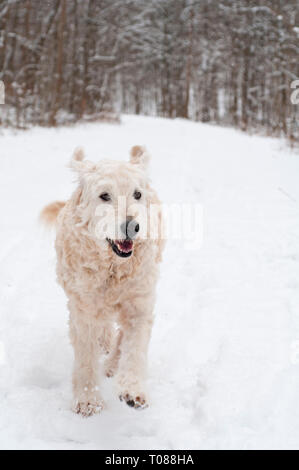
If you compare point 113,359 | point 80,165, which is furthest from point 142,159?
point 113,359

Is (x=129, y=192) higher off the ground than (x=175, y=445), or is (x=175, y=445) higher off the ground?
(x=129, y=192)

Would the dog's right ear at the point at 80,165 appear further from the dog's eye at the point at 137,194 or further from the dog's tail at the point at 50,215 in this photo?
the dog's tail at the point at 50,215

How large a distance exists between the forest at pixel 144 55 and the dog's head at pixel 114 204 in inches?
449

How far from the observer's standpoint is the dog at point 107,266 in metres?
2.67

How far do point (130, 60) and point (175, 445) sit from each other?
3305 cm

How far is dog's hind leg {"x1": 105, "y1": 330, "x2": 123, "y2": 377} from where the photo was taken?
3428 millimetres

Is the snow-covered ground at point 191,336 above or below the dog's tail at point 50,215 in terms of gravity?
below

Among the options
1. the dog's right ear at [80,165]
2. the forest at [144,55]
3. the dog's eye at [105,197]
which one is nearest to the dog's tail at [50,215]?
the dog's right ear at [80,165]

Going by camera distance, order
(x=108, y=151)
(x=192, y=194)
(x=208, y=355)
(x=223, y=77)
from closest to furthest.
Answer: (x=208, y=355) → (x=192, y=194) → (x=108, y=151) → (x=223, y=77)

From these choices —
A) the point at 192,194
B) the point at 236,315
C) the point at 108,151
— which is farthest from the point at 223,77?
the point at 236,315

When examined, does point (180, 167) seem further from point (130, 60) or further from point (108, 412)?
point (130, 60)

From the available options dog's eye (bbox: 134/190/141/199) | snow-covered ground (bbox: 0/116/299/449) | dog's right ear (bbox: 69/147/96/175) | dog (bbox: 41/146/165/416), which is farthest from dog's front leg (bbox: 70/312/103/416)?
dog's right ear (bbox: 69/147/96/175)

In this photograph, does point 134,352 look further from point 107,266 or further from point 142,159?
point 142,159

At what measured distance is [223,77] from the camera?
37.5m
